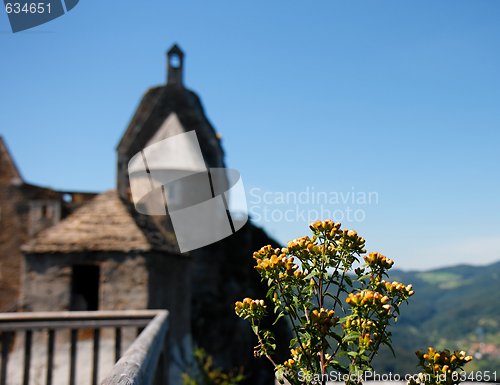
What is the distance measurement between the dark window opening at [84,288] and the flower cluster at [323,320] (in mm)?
11802

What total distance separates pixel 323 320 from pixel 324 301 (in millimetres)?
368

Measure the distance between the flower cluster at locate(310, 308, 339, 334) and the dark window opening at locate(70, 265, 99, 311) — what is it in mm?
11802

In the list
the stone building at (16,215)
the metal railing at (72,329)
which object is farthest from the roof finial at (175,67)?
the metal railing at (72,329)

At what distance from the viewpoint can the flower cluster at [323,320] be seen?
2070 millimetres

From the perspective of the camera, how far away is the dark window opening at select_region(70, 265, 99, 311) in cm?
1300

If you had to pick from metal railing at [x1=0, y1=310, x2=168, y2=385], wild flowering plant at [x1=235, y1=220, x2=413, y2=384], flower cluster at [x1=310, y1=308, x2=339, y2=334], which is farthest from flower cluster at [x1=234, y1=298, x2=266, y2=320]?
metal railing at [x1=0, y1=310, x2=168, y2=385]

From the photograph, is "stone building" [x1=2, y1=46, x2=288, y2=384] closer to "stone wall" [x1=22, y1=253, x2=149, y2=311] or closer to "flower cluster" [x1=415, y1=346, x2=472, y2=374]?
"stone wall" [x1=22, y1=253, x2=149, y2=311]

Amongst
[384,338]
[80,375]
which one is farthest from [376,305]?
[80,375]

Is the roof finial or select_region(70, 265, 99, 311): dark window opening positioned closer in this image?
select_region(70, 265, 99, 311): dark window opening

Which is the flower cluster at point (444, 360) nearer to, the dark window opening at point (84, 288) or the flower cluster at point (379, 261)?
the flower cluster at point (379, 261)

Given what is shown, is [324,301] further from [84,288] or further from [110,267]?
[84,288]

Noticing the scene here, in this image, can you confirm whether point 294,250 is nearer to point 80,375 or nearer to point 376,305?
point 376,305

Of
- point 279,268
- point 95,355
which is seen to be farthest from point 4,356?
point 279,268

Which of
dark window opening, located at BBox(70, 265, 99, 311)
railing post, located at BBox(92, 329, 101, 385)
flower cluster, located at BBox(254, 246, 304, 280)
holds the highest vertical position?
flower cluster, located at BBox(254, 246, 304, 280)
